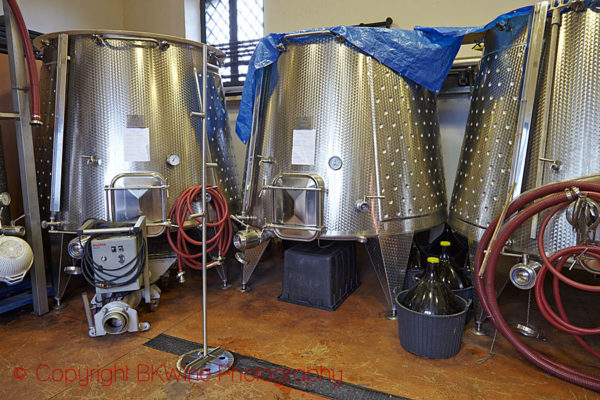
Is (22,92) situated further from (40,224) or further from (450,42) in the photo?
(450,42)

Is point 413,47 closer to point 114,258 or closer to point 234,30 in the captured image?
point 114,258

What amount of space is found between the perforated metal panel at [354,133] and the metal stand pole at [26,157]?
1.36 metres

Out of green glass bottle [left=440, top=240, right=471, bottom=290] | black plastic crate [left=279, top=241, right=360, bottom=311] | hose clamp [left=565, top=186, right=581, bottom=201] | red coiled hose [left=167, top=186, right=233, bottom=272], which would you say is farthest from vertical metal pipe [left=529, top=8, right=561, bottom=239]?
red coiled hose [left=167, top=186, right=233, bottom=272]

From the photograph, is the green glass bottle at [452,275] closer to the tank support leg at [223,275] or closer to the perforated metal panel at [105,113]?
the tank support leg at [223,275]

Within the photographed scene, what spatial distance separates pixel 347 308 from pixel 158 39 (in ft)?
6.56

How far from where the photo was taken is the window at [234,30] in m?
3.98

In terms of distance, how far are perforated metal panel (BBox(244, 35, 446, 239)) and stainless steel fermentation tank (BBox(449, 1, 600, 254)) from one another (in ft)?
1.21

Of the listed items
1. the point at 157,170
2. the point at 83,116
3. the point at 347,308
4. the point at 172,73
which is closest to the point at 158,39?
the point at 172,73

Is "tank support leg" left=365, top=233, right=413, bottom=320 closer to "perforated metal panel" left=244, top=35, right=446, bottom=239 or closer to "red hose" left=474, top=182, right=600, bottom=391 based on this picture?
"perforated metal panel" left=244, top=35, right=446, bottom=239

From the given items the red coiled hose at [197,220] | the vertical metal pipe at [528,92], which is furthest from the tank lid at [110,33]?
the vertical metal pipe at [528,92]

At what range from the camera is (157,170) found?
241 centimetres

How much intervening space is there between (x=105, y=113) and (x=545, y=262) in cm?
238

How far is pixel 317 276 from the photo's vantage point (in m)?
2.45

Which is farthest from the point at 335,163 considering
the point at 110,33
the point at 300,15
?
the point at 300,15
